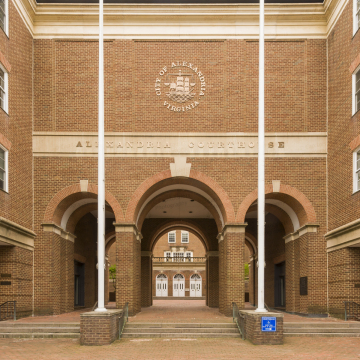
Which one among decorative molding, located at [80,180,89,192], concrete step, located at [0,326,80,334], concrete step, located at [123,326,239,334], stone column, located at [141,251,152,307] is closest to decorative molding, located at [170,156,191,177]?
decorative molding, located at [80,180,89,192]

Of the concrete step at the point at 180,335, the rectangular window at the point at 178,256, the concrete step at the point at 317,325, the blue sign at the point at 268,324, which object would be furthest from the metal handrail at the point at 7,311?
the rectangular window at the point at 178,256

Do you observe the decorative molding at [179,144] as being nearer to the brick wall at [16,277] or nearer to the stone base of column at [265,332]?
the brick wall at [16,277]

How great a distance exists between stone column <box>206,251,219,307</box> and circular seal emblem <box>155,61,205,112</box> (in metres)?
12.9

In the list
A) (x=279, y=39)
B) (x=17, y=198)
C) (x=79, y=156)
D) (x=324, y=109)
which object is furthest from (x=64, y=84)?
(x=324, y=109)

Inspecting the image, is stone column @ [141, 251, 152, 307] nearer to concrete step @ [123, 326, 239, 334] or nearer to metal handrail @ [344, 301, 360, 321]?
concrete step @ [123, 326, 239, 334]

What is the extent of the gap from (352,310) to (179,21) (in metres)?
14.3

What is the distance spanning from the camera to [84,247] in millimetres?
32000

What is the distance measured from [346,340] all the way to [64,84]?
15623 millimetres

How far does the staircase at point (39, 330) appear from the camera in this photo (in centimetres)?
1786

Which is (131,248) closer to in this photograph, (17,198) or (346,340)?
(17,198)

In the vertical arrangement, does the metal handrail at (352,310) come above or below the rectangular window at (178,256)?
above

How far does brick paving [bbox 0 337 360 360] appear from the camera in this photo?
14.0m

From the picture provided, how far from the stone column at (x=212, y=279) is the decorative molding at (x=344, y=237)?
11652 mm

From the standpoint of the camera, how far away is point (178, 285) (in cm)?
6425
